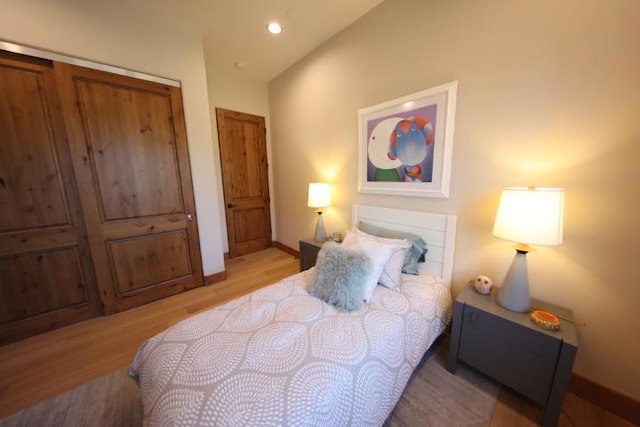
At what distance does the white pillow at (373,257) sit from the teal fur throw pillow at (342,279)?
0.05 m

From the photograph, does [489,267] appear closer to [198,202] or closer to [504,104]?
[504,104]

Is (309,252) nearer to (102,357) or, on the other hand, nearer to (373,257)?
(373,257)

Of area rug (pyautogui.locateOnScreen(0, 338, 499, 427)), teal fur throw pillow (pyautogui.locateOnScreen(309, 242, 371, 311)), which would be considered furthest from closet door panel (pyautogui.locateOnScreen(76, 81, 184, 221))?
teal fur throw pillow (pyautogui.locateOnScreen(309, 242, 371, 311))

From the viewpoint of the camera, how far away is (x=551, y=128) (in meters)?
1.28

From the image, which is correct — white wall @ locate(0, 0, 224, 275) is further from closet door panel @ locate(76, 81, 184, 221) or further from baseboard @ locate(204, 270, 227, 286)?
closet door panel @ locate(76, 81, 184, 221)

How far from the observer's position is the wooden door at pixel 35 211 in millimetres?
1688

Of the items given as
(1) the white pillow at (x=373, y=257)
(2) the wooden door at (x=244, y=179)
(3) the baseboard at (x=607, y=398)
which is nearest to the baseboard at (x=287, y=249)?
(2) the wooden door at (x=244, y=179)

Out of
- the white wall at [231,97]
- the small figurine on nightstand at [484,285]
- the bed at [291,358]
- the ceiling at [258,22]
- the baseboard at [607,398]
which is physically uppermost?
the ceiling at [258,22]

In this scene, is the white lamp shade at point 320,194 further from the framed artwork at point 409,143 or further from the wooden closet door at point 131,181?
the wooden closet door at point 131,181

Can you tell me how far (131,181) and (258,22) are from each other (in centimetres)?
199

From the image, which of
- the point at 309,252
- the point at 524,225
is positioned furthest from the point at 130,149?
the point at 524,225

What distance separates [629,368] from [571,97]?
4.91 feet

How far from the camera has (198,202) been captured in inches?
100

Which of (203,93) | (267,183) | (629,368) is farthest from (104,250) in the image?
(629,368)
